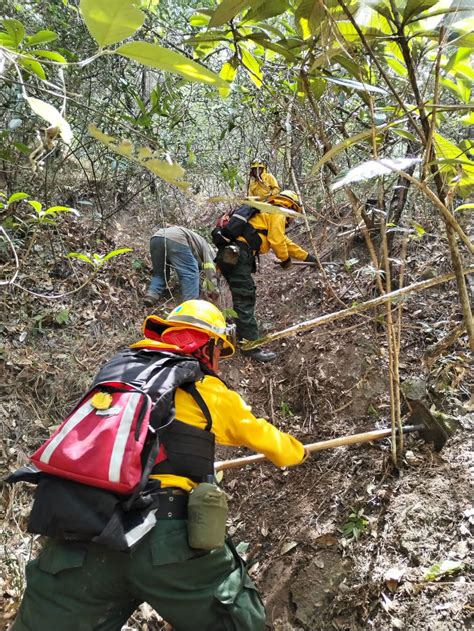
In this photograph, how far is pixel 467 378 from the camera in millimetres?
3113

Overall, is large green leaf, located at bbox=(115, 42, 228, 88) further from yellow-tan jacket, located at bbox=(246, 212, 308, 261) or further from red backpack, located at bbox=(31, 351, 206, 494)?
yellow-tan jacket, located at bbox=(246, 212, 308, 261)

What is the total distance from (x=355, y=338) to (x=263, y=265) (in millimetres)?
2839

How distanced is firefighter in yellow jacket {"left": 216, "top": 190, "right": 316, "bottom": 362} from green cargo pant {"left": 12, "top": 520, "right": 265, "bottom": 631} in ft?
9.33

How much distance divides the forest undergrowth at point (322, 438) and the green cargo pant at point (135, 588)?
26.3 inches

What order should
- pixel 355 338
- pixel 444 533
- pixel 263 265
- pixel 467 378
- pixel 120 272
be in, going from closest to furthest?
pixel 444 533
pixel 467 378
pixel 355 338
pixel 120 272
pixel 263 265

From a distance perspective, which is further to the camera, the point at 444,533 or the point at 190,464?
the point at 444,533

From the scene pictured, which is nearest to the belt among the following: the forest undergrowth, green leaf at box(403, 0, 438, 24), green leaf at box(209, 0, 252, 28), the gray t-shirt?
the forest undergrowth

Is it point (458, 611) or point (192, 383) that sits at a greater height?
point (192, 383)

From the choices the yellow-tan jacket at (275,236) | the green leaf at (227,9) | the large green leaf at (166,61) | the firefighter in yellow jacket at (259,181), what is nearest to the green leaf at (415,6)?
the green leaf at (227,9)

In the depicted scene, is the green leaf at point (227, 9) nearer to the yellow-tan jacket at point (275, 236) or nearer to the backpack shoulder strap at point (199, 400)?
the backpack shoulder strap at point (199, 400)

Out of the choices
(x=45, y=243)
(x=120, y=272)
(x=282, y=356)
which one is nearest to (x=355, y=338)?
(x=282, y=356)

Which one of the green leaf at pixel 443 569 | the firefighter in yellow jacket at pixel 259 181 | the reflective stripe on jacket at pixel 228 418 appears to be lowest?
the green leaf at pixel 443 569

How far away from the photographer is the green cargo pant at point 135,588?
1.85 m

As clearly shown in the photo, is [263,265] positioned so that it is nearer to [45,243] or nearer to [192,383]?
[45,243]
